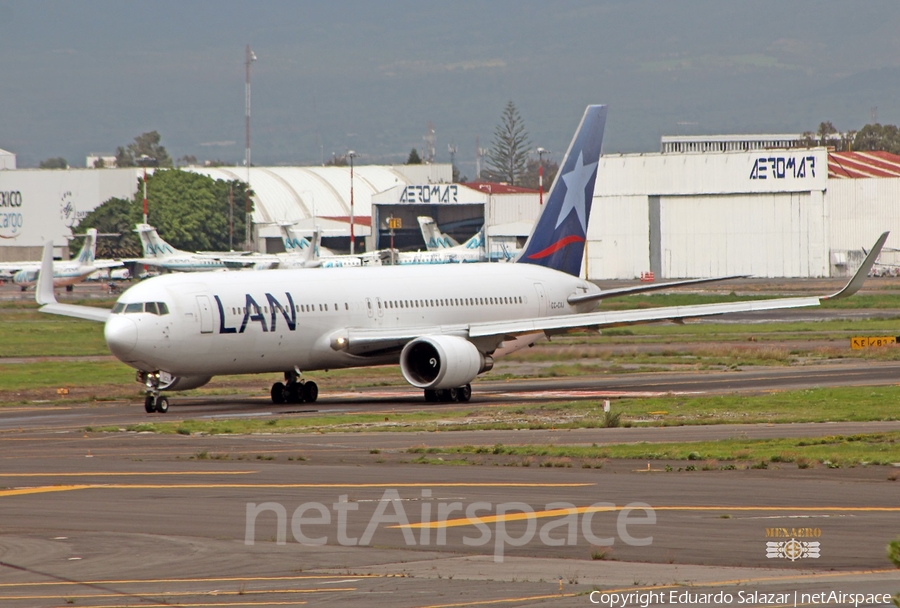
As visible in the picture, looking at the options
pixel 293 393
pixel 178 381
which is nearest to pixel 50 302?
pixel 178 381

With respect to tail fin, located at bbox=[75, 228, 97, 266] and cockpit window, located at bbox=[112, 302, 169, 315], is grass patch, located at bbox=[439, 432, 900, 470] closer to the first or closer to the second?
cockpit window, located at bbox=[112, 302, 169, 315]

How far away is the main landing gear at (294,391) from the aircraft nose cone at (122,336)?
5843mm

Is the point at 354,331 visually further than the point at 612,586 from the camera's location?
Yes

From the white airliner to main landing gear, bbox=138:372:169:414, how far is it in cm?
3

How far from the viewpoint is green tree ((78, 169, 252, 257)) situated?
167125mm

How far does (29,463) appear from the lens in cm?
2597

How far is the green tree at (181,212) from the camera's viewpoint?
167m

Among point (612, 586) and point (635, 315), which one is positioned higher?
point (635, 315)

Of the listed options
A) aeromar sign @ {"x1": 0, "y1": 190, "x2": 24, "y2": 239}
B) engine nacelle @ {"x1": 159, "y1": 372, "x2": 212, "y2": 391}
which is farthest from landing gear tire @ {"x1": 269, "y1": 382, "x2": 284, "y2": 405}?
aeromar sign @ {"x1": 0, "y1": 190, "x2": 24, "y2": 239}

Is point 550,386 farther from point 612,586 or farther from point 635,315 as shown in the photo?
point 612,586

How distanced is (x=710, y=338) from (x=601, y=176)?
2658 inches

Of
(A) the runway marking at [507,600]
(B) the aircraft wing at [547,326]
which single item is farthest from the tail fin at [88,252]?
(A) the runway marking at [507,600]

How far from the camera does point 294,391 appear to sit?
41.2 metres

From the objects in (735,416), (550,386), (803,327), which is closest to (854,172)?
(803,327)
